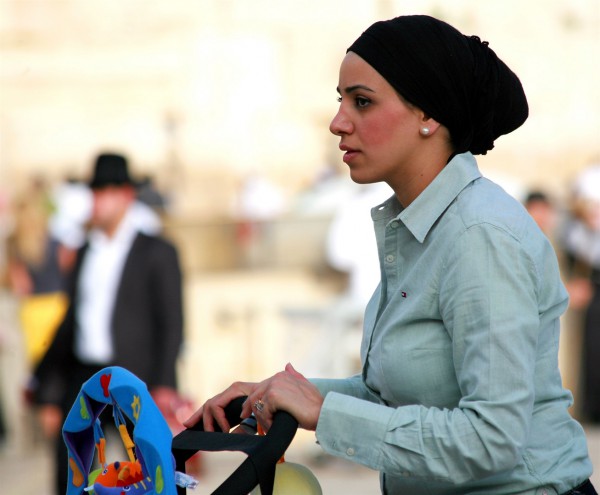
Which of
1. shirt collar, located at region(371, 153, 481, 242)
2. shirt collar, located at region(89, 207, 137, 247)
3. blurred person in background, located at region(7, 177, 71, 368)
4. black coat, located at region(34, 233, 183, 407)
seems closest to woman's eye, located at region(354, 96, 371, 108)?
shirt collar, located at region(371, 153, 481, 242)

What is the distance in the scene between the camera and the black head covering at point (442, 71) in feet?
6.64

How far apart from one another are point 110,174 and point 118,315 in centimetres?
73

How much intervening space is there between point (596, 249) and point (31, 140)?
13.7 metres

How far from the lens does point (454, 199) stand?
2.05 meters

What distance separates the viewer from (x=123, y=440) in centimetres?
209

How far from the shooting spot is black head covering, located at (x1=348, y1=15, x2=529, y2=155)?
2025 millimetres

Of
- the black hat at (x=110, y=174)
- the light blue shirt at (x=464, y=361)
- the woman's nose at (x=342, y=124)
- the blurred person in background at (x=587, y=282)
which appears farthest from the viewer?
the blurred person in background at (x=587, y=282)

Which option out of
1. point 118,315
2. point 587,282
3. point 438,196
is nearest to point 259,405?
point 438,196

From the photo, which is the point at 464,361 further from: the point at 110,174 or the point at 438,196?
the point at 110,174

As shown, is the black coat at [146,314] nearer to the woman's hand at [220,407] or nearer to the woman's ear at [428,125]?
the woman's hand at [220,407]

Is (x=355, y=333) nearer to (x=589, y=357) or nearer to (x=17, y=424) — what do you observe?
(x=589, y=357)

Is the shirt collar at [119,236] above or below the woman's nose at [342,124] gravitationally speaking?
below

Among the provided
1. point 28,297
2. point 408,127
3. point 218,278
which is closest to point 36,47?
point 218,278

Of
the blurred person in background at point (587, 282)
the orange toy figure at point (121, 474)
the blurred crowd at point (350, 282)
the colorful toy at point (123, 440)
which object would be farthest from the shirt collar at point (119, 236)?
the blurred person in background at point (587, 282)
